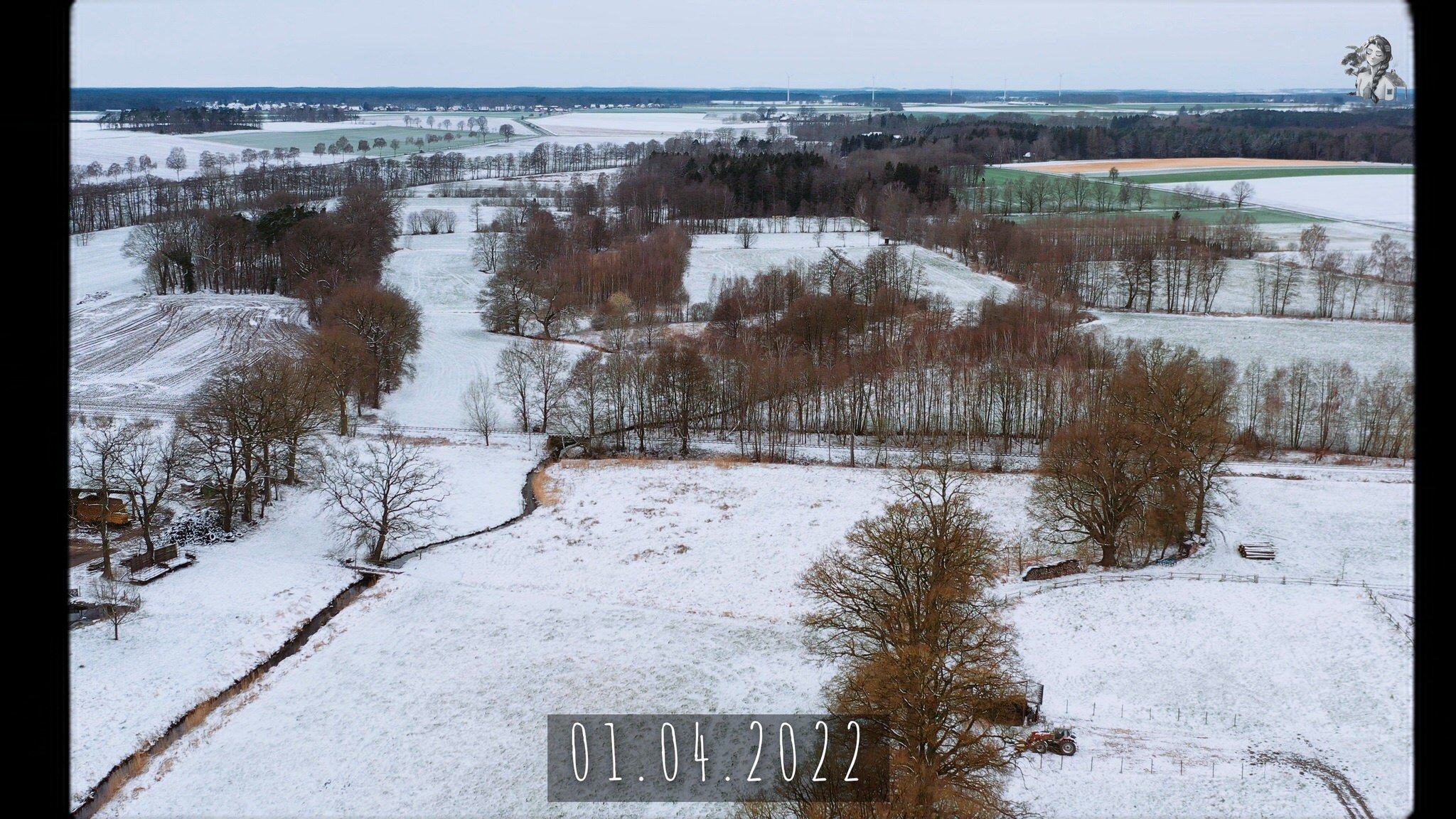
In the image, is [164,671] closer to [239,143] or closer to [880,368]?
[880,368]

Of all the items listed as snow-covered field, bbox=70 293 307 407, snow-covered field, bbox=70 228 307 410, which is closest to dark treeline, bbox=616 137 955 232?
snow-covered field, bbox=70 293 307 407

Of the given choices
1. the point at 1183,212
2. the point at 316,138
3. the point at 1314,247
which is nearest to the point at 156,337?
→ the point at 1314,247

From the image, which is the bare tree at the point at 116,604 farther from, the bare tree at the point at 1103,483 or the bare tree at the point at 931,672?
the bare tree at the point at 1103,483

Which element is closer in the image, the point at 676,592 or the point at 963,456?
the point at 676,592

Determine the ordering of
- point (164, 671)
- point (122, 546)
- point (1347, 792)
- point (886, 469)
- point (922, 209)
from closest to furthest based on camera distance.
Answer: point (1347, 792), point (164, 671), point (122, 546), point (886, 469), point (922, 209)

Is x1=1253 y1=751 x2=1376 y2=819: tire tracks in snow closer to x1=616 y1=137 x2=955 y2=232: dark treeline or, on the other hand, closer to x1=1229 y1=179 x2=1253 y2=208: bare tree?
x1=616 y1=137 x2=955 y2=232: dark treeline

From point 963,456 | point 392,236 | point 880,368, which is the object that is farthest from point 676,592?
point 392,236
